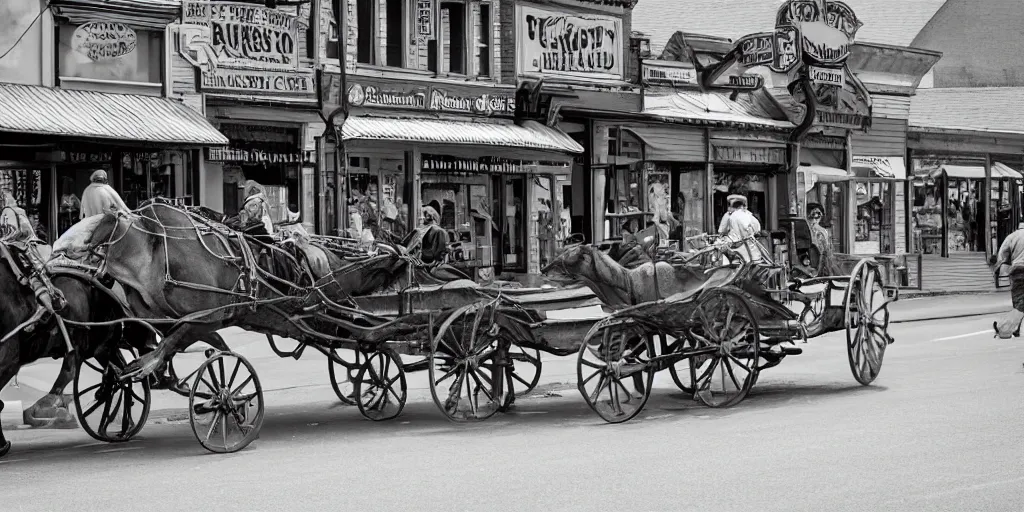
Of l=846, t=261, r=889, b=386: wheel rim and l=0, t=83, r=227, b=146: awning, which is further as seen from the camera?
l=0, t=83, r=227, b=146: awning

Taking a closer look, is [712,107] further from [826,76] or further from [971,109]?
[971,109]

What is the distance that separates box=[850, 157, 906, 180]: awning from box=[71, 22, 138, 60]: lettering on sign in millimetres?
19926

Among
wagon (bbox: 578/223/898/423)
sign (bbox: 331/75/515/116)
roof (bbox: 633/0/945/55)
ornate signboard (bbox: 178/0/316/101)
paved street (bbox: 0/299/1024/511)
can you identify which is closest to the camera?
paved street (bbox: 0/299/1024/511)

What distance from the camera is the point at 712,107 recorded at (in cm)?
3017

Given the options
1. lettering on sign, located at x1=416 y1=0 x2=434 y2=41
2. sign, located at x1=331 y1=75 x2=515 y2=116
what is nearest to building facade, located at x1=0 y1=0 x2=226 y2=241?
sign, located at x1=331 y1=75 x2=515 y2=116

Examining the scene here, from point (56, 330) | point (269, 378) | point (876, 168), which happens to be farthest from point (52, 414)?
point (876, 168)

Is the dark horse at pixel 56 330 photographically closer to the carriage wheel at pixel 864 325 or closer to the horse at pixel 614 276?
the horse at pixel 614 276

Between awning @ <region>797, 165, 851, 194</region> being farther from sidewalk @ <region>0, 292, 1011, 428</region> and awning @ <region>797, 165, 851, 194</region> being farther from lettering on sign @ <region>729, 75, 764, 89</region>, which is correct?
→ sidewalk @ <region>0, 292, 1011, 428</region>

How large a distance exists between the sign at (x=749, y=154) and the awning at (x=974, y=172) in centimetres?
591

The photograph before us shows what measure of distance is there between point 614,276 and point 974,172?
2615cm

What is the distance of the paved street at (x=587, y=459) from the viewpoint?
805cm

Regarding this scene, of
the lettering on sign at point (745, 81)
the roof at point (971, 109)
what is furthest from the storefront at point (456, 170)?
the roof at point (971, 109)

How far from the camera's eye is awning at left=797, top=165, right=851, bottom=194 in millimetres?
32375

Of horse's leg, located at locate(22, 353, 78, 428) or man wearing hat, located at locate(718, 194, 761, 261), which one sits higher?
man wearing hat, located at locate(718, 194, 761, 261)
